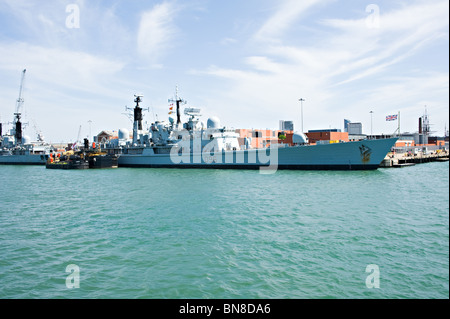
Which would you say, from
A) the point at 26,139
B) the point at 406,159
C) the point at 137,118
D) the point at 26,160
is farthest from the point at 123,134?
the point at 406,159

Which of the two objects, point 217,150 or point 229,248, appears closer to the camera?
point 229,248

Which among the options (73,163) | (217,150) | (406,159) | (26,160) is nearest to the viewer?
(217,150)

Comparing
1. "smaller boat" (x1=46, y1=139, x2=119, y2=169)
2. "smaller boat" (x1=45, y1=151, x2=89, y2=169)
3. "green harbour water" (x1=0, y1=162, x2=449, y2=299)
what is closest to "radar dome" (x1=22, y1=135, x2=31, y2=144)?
"smaller boat" (x1=45, y1=151, x2=89, y2=169)

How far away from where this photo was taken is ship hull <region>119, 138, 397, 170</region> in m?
36.3

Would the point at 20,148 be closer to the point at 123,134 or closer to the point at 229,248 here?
the point at 123,134

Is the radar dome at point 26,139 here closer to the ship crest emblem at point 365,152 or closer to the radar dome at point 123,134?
the radar dome at point 123,134

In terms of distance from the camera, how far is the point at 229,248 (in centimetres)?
1073

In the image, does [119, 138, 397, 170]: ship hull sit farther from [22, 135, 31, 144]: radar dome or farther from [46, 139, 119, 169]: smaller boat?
[22, 135, 31, 144]: radar dome

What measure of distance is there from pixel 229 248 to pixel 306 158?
100 ft

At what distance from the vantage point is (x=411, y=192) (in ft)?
70.8

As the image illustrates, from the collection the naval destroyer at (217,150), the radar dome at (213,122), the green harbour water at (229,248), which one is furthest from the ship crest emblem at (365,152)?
the radar dome at (213,122)

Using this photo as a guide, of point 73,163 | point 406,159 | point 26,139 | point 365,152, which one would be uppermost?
point 26,139
